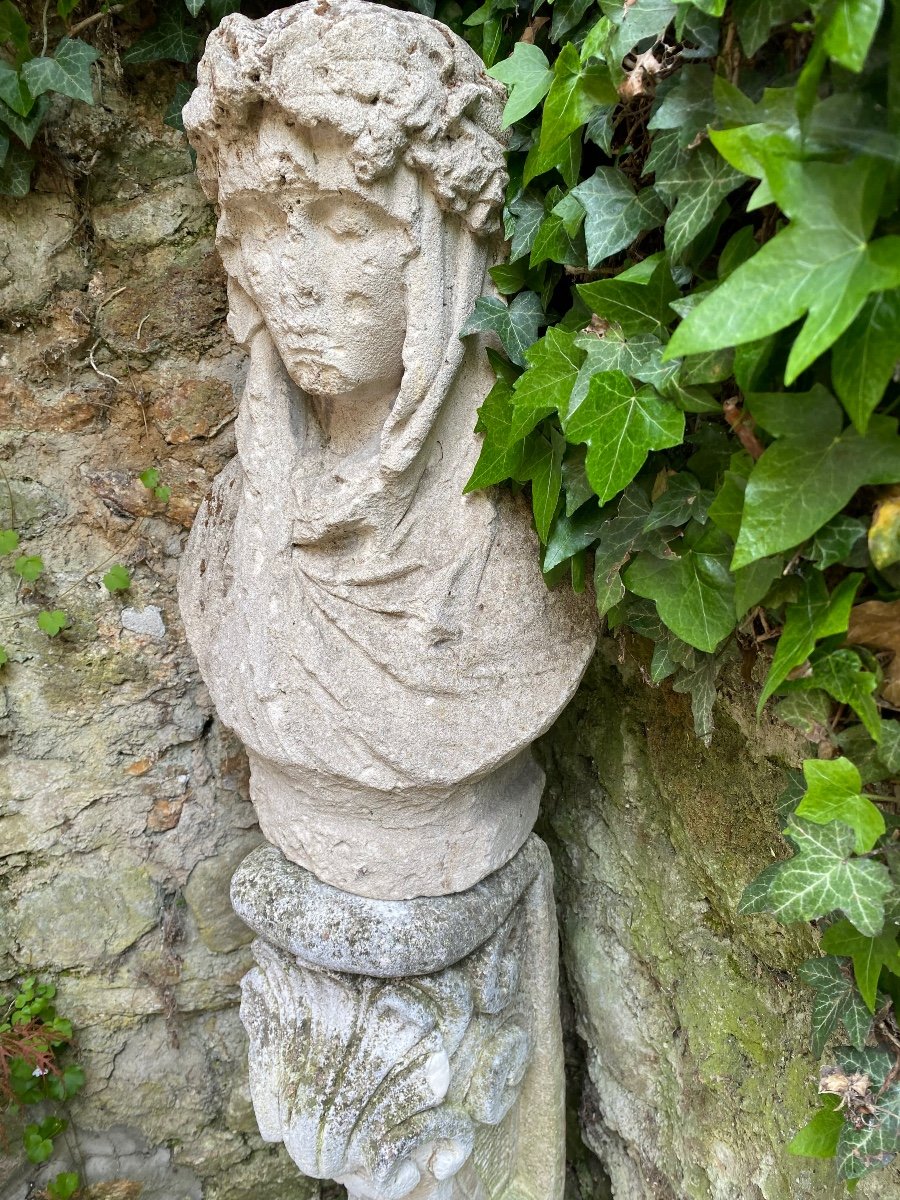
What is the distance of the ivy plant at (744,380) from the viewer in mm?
594

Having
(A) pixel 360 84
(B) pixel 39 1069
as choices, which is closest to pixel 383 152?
(A) pixel 360 84

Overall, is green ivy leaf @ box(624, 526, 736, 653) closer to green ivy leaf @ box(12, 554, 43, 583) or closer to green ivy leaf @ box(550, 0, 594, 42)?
green ivy leaf @ box(550, 0, 594, 42)

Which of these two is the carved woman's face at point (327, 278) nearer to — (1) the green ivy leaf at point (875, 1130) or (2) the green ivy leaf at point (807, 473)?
(2) the green ivy leaf at point (807, 473)

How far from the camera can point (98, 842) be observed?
1573mm

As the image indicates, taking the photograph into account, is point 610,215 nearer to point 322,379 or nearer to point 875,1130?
point 322,379

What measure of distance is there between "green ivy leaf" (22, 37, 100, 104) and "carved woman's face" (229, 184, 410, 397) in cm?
45

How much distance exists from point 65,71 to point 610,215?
845mm

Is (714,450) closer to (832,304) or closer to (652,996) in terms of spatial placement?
(832,304)

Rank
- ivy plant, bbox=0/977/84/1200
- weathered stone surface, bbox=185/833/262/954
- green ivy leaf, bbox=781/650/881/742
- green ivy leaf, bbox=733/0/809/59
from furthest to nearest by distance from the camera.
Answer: weathered stone surface, bbox=185/833/262/954 < ivy plant, bbox=0/977/84/1200 < green ivy leaf, bbox=781/650/881/742 < green ivy leaf, bbox=733/0/809/59

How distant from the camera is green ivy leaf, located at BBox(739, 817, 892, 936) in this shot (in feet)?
2.54

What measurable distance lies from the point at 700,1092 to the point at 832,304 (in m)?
1.20

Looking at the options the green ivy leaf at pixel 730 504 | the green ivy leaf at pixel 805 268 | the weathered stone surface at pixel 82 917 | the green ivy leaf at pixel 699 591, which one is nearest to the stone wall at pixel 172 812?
the weathered stone surface at pixel 82 917

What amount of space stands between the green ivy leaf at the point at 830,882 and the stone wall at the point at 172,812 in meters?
0.32

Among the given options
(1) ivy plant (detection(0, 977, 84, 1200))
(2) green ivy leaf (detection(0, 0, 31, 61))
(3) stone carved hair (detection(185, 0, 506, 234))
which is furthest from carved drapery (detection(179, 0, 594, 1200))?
(1) ivy plant (detection(0, 977, 84, 1200))
